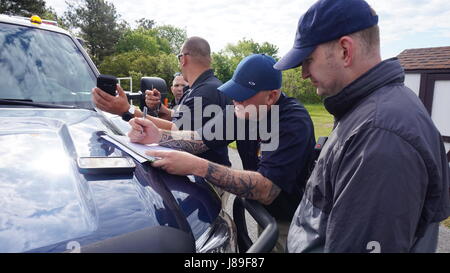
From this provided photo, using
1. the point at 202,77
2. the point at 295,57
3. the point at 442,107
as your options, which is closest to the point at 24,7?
the point at 202,77

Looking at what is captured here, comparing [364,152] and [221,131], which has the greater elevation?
[364,152]

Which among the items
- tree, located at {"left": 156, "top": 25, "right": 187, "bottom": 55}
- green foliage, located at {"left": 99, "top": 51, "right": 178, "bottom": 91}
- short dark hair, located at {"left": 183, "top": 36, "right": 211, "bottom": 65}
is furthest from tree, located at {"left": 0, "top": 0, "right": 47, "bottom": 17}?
tree, located at {"left": 156, "top": 25, "right": 187, "bottom": 55}

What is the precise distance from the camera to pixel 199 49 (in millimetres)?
3064

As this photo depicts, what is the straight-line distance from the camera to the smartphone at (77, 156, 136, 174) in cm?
137

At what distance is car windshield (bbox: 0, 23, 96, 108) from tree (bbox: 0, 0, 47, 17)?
116 feet

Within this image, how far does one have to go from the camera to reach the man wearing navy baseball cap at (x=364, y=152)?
952 mm

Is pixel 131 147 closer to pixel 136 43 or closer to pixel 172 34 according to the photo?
pixel 136 43

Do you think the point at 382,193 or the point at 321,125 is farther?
the point at 321,125

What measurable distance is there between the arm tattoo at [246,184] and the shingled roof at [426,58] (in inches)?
245

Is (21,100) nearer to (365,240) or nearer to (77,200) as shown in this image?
(77,200)

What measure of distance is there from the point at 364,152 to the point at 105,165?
1.07 metres

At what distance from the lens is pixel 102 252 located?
1.01 metres

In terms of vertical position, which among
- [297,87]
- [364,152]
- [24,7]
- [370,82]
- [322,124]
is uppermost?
[24,7]
